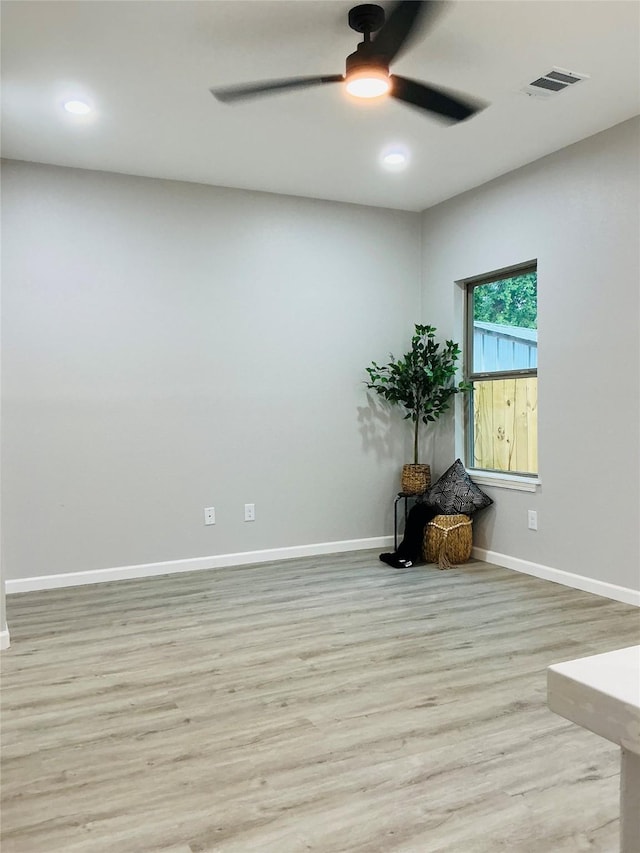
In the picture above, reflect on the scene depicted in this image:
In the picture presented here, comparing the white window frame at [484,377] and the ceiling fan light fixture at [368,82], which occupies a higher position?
the ceiling fan light fixture at [368,82]

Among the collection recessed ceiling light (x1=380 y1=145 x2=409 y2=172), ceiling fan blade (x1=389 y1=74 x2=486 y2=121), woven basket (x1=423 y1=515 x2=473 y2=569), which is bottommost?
woven basket (x1=423 y1=515 x2=473 y2=569)

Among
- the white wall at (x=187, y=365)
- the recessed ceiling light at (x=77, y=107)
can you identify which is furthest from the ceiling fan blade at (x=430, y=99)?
the white wall at (x=187, y=365)

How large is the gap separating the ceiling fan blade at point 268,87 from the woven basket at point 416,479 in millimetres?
2932

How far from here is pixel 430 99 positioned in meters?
2.91

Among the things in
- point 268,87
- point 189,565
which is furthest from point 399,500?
point 268,87

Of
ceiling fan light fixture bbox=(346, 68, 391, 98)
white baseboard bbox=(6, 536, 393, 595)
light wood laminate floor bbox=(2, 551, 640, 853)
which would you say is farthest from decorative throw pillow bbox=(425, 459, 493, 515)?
ceiling fan light fixture bbox=(346, 68, 391, 98)

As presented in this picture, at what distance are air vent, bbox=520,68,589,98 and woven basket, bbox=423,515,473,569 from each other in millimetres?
2671

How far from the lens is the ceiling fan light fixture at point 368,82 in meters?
2.53

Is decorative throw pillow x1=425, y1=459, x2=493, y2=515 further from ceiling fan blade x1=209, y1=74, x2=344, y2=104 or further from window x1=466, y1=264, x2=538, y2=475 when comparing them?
ceiling fan blade x1=209, y1=74, x2=344, y2=104

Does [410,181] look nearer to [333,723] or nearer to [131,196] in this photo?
[131,196]

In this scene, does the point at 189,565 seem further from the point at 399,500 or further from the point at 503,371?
the point at 503,371

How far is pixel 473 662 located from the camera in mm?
2908

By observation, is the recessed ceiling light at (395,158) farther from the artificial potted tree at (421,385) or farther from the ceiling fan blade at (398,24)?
the ceiling fan blade at (398,24)

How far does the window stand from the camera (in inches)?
176
